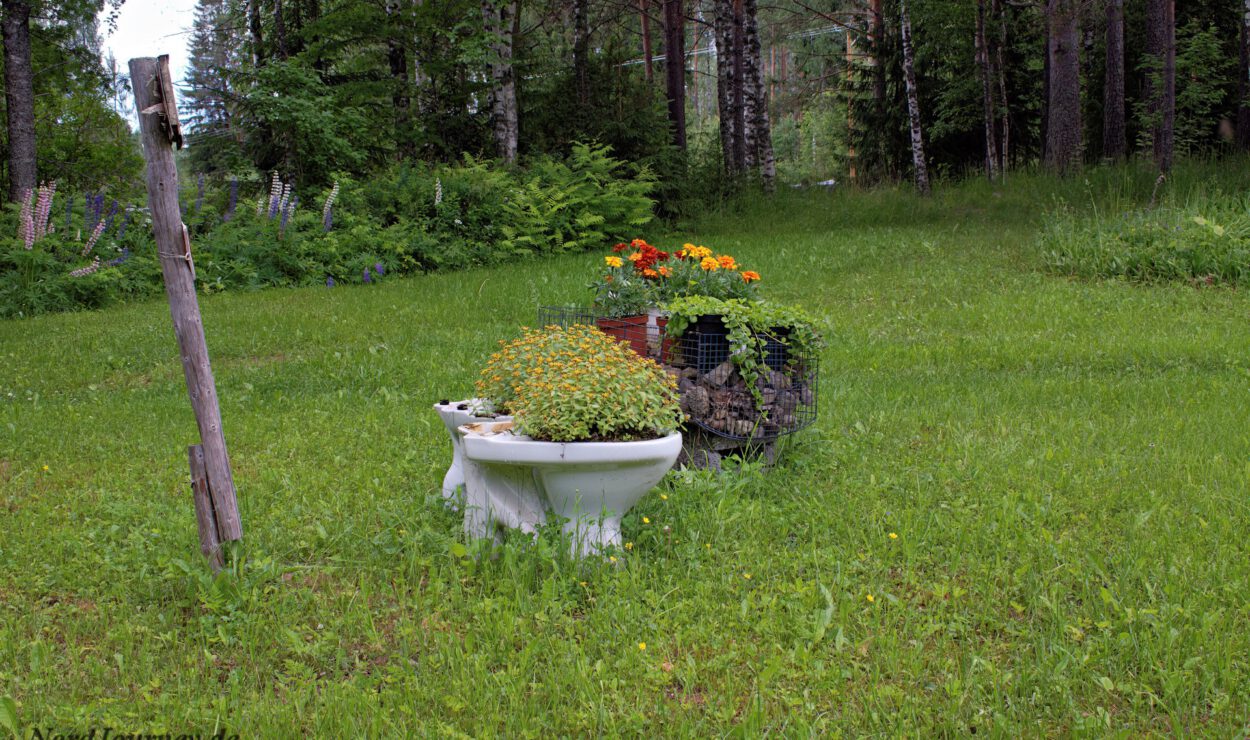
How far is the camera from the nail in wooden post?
3457 mm

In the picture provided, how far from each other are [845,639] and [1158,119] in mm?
17699

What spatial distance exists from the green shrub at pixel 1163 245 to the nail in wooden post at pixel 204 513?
33.9 feet

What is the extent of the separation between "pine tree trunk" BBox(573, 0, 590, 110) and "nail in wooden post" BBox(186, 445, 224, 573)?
16.7m

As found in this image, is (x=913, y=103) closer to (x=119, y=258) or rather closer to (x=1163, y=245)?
(x=1163, y=245)

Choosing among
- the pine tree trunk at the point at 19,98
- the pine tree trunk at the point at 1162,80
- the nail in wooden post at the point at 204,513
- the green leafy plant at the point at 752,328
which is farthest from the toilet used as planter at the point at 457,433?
the pine tree trunk at the point at 1162,80

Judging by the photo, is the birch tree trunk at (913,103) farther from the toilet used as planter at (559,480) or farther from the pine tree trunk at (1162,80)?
the toilet used as planter at (559,480)

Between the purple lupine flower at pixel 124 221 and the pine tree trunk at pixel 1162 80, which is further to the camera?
the pine tree trunk at pixel 1162 80

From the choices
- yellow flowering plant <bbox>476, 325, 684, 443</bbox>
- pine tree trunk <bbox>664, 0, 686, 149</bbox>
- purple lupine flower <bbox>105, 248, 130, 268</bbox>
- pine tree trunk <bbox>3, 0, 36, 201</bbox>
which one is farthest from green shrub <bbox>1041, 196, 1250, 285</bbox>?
pine tree trunk <bbox>3, 0, 36, 201</bbox>

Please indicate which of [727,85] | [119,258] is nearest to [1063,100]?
[727,85]

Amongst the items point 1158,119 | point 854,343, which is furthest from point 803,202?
point 854,343

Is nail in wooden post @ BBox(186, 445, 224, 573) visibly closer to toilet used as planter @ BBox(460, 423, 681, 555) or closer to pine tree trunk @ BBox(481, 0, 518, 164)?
toilet used as planter @ BBox(460, 423, 681, 555)

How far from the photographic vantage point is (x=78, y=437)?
5.84 meters

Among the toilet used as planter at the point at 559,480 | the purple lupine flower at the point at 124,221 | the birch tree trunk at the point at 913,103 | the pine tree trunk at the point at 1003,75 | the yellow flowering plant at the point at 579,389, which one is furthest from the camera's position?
the pine tree trunk at the point at 1003,75

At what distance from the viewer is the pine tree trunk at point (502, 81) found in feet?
53.3
